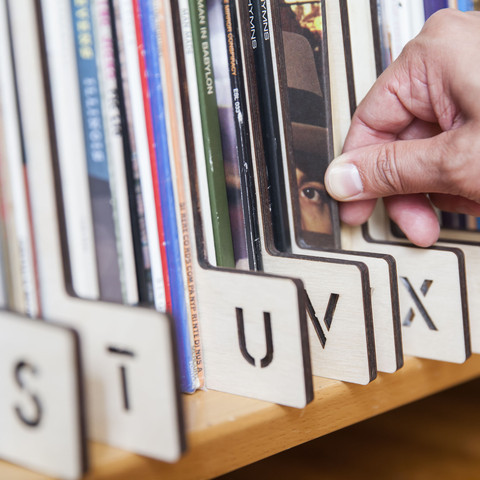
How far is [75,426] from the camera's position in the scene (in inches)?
15.2

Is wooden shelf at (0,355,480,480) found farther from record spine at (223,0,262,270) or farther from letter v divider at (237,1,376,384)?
record spine at (223,0,262,270)

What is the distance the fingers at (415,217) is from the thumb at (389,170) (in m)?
0.03

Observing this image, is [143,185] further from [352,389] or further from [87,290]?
[352,389]

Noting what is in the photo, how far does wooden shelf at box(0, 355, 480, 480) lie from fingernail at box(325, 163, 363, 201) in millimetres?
175

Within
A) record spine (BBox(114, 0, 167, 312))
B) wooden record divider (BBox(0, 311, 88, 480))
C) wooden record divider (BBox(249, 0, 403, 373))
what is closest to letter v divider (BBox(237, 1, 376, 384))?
wooden record divider (BBox(249, 0, 403, 373))

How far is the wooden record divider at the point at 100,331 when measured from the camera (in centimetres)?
40

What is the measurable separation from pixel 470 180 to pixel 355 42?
0.62ft

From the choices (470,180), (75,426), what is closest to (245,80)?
(470,180)

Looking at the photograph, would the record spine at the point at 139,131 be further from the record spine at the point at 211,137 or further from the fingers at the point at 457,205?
the fingers at the point at 457,205

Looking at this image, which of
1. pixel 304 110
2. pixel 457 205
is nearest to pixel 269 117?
pixel 304 110

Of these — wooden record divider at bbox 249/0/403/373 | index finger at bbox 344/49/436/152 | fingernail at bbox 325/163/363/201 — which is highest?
index finger at bbox 344/49/436/152

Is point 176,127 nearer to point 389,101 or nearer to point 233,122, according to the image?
point 233,122

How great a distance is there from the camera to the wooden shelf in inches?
16.8

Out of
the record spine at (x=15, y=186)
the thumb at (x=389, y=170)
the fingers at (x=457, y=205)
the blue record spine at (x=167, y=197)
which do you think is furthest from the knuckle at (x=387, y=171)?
the record spine at (x=15, y=186)
